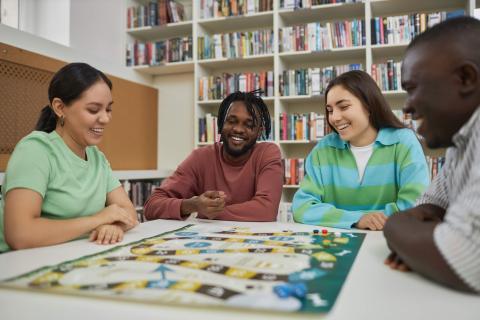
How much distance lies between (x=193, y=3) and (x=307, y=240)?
3344 mm

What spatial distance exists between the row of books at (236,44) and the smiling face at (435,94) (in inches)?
117

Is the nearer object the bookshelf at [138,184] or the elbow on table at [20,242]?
the elbow on table at [20,242]

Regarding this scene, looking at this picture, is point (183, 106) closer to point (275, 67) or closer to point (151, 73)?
point (151, 73)

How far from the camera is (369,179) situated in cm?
151

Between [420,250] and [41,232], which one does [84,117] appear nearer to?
[41,232]

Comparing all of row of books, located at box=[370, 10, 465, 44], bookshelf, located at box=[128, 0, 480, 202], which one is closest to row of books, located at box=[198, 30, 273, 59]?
bookshelf, located at box=[128, 0, 480, 202]

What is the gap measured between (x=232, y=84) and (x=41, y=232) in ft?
9.63

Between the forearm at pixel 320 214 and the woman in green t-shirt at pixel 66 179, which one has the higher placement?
the woman in green t-shirt at pixel 66 179

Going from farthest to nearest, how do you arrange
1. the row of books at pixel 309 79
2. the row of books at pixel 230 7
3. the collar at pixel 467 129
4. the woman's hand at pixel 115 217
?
the row of books at pixel 230 7, the row of books at pixel 309 79, the woman's hand at pixel 115 217, the collar at pixel 467 129

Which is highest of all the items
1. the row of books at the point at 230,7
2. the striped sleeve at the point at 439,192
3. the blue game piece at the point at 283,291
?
the row of books at the point at 230,7

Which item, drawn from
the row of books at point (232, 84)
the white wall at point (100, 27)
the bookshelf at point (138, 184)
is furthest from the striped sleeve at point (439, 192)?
the white wall at point (100, 27)

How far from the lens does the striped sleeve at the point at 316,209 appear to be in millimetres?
1301

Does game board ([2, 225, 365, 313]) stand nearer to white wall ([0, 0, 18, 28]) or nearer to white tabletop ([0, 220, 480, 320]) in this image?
white tabletop ([0, 220, 480, 320])

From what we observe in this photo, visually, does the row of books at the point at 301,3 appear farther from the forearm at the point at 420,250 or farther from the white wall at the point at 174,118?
the forearm at the point at 420,250
